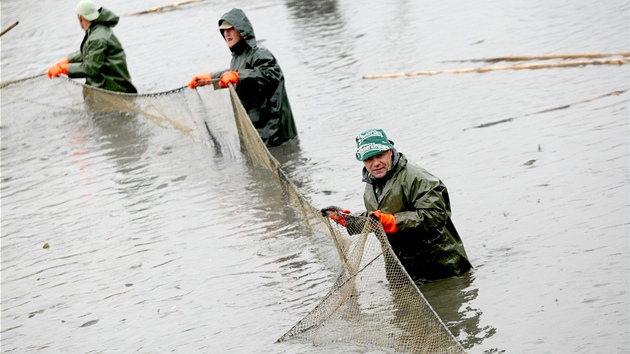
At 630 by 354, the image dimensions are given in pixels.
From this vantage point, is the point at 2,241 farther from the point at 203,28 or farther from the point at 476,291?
the point at 203,28

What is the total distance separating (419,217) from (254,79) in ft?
15.4

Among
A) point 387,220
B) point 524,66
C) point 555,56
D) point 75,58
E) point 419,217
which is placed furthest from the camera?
point 75,58

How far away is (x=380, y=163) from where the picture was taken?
661cm

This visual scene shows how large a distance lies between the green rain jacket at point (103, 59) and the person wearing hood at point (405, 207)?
762cm

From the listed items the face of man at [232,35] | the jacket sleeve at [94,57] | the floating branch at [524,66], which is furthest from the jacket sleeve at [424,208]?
the jacket sleeve at [94,57]

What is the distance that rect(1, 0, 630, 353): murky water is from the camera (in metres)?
6.97

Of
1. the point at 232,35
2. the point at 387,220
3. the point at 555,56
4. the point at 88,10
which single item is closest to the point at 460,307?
the point at 387,220

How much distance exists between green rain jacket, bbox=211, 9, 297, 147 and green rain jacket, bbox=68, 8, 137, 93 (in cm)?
312

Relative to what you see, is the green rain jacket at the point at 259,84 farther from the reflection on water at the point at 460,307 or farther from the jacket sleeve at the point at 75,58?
the reflection on water at the point at 460,307

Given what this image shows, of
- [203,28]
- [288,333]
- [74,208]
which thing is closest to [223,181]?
[74,208]

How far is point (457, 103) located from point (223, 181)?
120 inches

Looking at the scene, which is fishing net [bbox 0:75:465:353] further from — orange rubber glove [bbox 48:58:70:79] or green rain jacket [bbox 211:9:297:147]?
orange rubber glove [bbox 48:58:70:79]

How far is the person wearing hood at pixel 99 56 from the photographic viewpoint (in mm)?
13578

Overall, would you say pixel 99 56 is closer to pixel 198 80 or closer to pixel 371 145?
pixel 198 80
